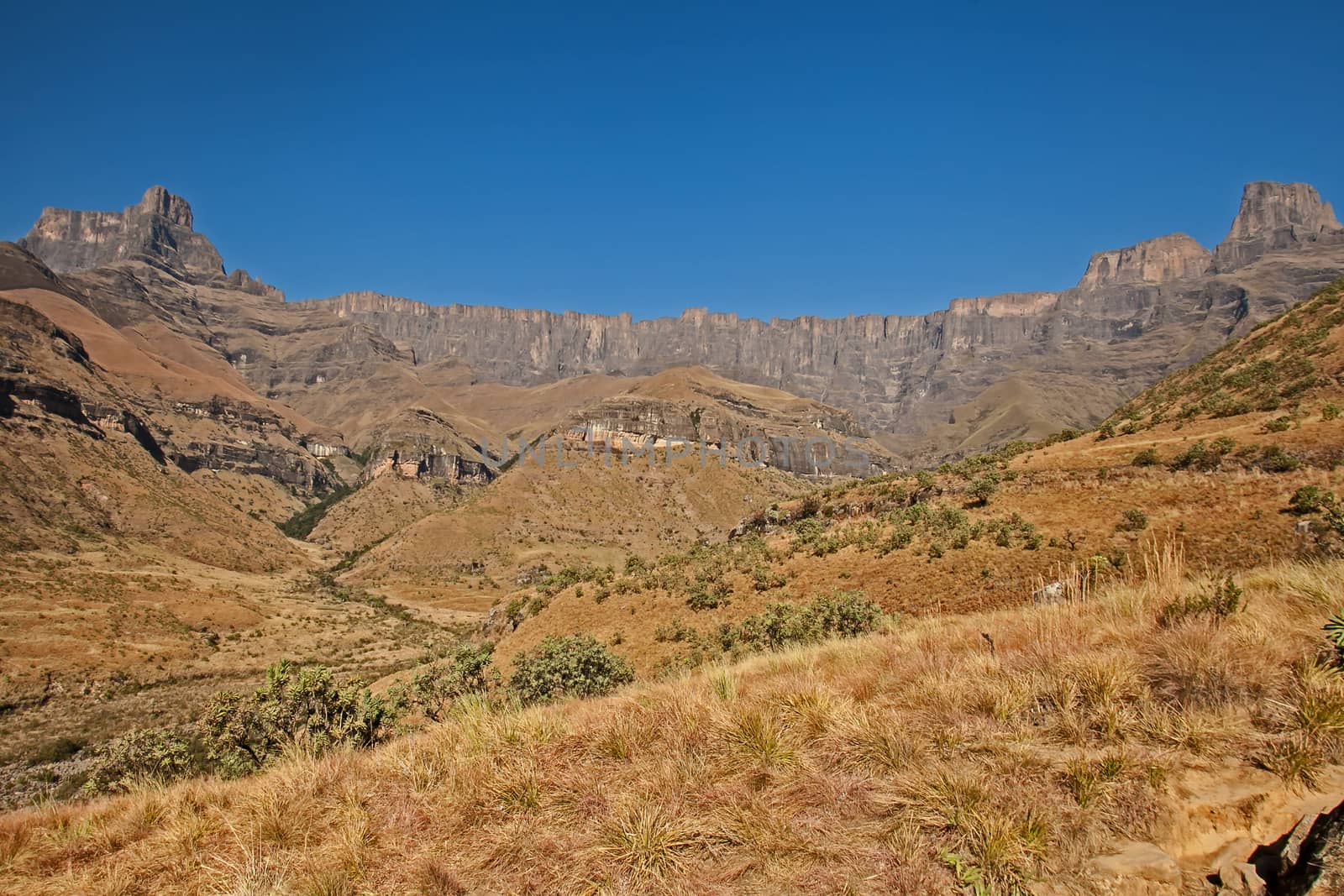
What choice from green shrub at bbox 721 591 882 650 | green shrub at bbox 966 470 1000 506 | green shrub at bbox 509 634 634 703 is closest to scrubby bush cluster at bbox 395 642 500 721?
green shrub at bbox 509 634 634 703

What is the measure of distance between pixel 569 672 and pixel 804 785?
13125 millimetres

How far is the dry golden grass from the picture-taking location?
3.90 metres

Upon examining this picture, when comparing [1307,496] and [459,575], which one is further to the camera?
[459,575]

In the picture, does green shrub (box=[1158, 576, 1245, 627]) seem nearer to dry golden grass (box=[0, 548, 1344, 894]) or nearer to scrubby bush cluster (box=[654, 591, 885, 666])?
dry golden grass (box=[0, 548, 1344, 894])

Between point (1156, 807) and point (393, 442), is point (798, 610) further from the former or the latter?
point (393, 442)

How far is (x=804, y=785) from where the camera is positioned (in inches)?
187

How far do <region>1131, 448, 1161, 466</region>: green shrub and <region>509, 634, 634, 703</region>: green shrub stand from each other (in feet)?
68.6

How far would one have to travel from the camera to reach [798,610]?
17.1 m

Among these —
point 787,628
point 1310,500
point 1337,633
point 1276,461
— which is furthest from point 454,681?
point 1276,461

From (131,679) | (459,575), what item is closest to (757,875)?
(131,679)

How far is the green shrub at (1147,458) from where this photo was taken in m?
23.8

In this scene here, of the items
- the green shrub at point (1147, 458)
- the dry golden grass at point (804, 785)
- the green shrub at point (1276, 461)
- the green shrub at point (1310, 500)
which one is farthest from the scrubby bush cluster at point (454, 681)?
the green shrub at point (1276, 461)

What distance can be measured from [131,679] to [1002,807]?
6730cm

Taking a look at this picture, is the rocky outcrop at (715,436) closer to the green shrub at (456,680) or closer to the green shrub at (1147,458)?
the green shrub at (456,680)
